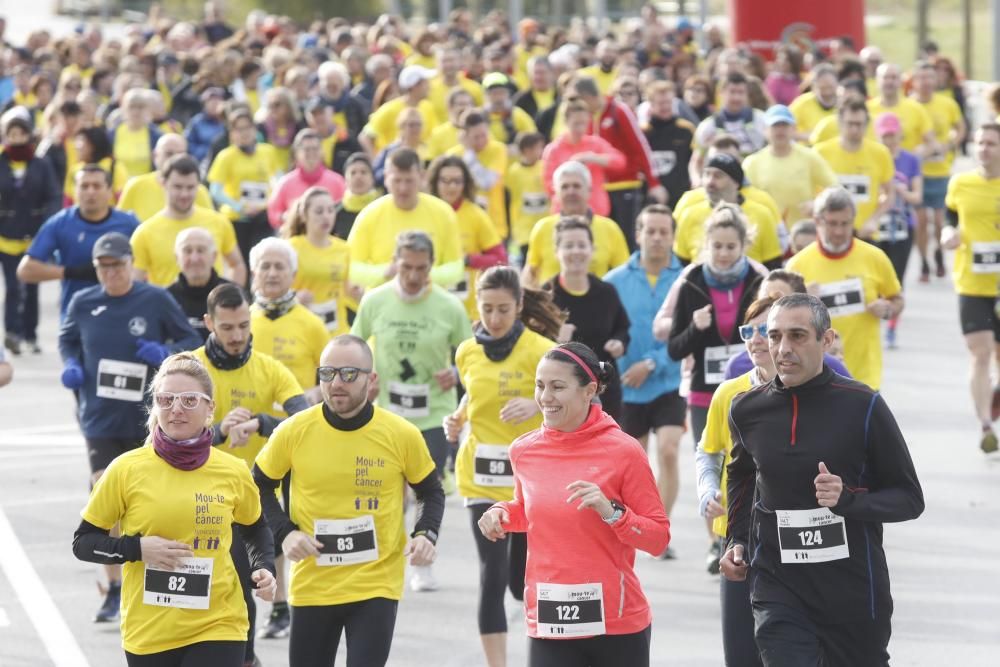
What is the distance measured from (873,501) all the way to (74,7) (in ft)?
183

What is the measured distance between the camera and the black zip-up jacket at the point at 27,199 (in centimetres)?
1625

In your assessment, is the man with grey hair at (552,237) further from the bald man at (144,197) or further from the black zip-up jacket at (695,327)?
the bald man at (144,197)

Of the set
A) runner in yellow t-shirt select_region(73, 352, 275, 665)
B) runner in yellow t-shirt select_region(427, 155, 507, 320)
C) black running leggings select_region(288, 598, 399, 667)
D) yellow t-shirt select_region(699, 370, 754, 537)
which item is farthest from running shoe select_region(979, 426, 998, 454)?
runner in yellow t-shirt select_region(73, 352, 275, 665)

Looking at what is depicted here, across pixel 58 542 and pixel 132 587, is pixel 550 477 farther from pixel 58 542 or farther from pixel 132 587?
pixel 58 542

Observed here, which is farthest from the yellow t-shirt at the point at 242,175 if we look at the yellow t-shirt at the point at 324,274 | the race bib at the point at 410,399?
the race bib at the point at 410,399

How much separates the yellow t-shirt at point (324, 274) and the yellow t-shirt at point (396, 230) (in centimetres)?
9

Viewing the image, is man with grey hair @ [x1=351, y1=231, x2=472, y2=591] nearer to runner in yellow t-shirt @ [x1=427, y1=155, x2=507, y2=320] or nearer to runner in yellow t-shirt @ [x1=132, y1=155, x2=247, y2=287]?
runner in yellow t-shirt @ [x1=132, y1=155, x2=247, y2=287]

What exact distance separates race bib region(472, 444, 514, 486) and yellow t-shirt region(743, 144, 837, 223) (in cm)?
538

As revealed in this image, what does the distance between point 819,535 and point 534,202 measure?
9.62 meters

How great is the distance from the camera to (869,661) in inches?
245

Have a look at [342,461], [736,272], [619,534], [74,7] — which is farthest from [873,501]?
[74,7]

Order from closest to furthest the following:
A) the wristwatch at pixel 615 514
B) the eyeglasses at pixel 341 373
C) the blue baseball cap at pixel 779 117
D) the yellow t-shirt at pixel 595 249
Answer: the wristwatch at pixel 615 514 < the eyeglasses at pixel 341 373 < the yellow t-shirt at pixel 595 249 < the blue baseball cap at pixel 779 117

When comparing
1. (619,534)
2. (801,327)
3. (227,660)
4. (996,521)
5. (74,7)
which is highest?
(74,7)

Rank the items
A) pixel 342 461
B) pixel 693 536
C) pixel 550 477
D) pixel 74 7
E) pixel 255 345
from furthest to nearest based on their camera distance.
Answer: pixel 74 7, pixel 693 536, pixel 255 345, pixel 342 461, pixel 550 477
